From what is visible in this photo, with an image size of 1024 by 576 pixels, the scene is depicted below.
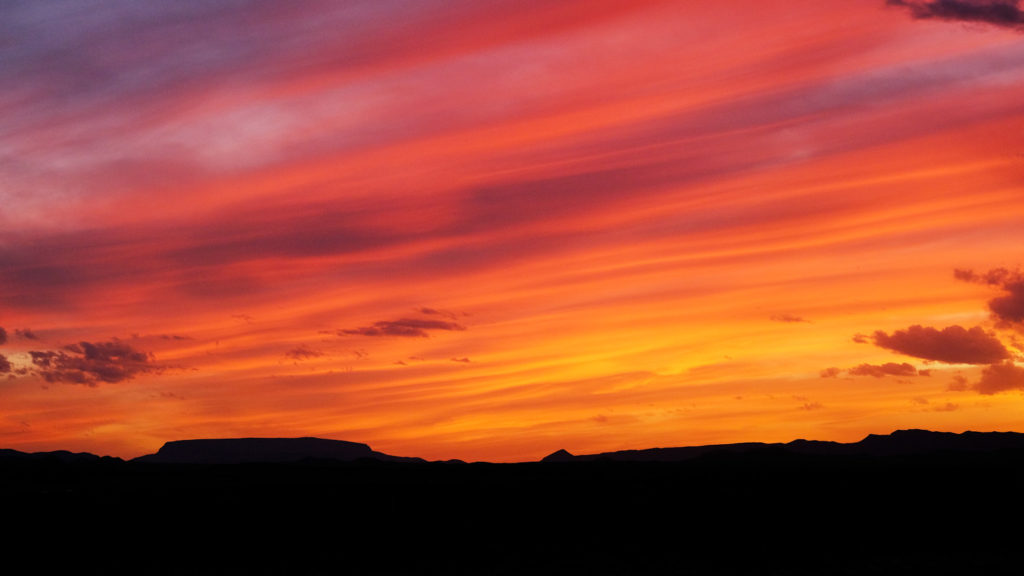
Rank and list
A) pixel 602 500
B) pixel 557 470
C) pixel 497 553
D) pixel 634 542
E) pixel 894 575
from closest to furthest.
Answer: pixel 894 575 → pixel 497 553 → pixel 634 542 → pixel 602 500 → pixel 557 470

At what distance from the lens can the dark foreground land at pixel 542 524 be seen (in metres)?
63.8

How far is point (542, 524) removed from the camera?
249 ft

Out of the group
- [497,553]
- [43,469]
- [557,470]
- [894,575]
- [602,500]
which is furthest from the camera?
[43,469]

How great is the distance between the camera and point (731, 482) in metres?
90.8

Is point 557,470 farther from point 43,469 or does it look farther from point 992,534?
point 43,469

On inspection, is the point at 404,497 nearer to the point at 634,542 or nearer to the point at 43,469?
the point at 634,542

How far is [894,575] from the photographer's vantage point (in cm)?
5753

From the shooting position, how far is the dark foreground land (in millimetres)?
63812

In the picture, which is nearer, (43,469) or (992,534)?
(992,534)

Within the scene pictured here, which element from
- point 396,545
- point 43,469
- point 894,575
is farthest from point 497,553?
point 43,469

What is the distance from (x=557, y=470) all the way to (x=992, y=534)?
44442mm

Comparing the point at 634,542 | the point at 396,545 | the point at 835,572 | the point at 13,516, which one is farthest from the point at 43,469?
the point at 835,572

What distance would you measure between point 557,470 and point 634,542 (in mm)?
35592

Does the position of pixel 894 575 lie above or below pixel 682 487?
below
